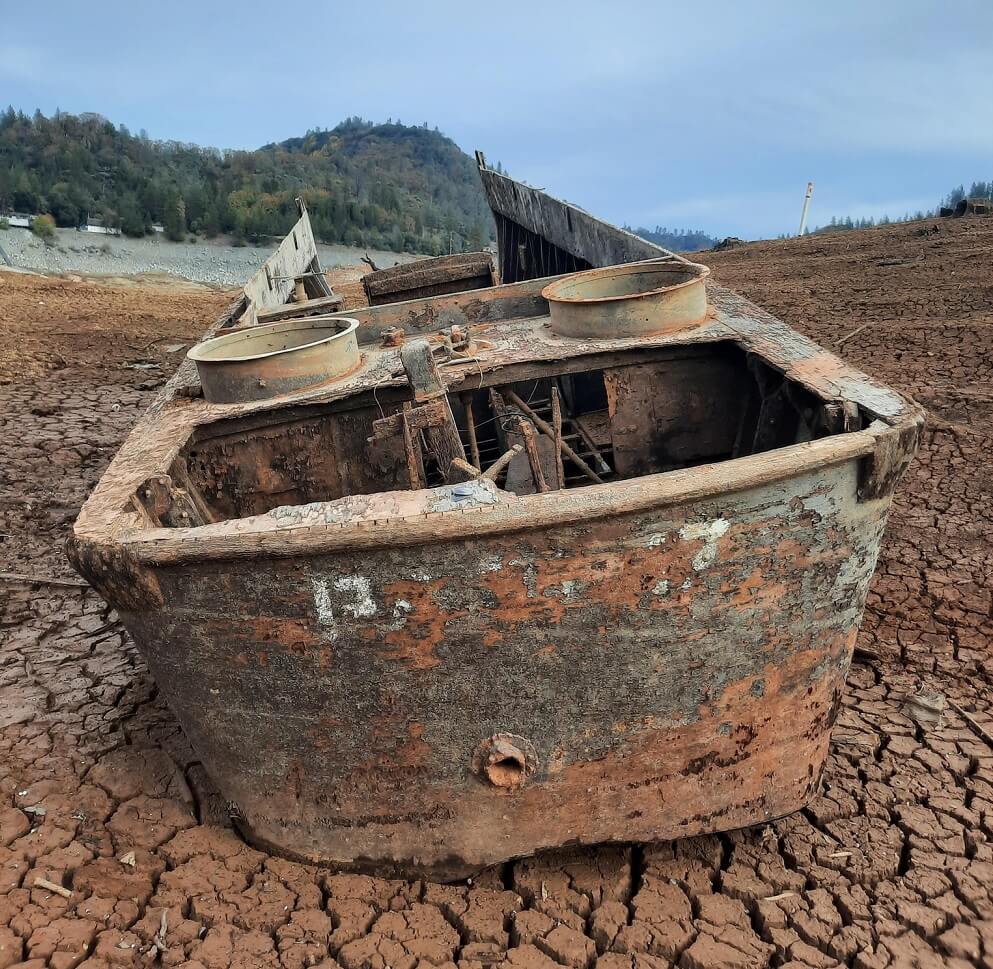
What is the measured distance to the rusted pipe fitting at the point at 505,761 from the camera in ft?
7.69

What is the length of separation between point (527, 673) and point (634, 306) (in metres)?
2.05

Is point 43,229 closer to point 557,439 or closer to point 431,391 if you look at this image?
point 557,439

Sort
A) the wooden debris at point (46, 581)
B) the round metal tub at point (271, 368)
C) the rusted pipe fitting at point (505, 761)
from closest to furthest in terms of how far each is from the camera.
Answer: the rusted pipe fitting at point (505, 761) → the round metal tub at point (271, 368) → the wooden debris at point (46, 581)

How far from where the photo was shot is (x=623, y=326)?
3.71 meters

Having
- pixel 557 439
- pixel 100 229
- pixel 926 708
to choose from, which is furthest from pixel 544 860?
pixel 100 229

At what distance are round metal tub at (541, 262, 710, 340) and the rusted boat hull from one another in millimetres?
1581

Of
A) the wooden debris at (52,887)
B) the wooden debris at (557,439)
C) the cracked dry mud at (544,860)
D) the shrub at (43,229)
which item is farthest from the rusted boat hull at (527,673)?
the shrub at (43,229)

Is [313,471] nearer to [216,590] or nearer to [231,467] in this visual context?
[231,467]

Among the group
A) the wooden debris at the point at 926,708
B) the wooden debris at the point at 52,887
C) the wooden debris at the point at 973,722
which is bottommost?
the wooden debris at the point at 973,722

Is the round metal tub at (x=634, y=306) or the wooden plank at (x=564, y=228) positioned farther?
the wooden plank at (x=564, y=228)

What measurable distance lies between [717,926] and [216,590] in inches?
73.8

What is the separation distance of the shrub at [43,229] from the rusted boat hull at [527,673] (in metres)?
29.2

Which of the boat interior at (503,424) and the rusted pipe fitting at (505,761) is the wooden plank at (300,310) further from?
the rusted pipe fitting at (505,761)

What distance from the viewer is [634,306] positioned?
3.66m
